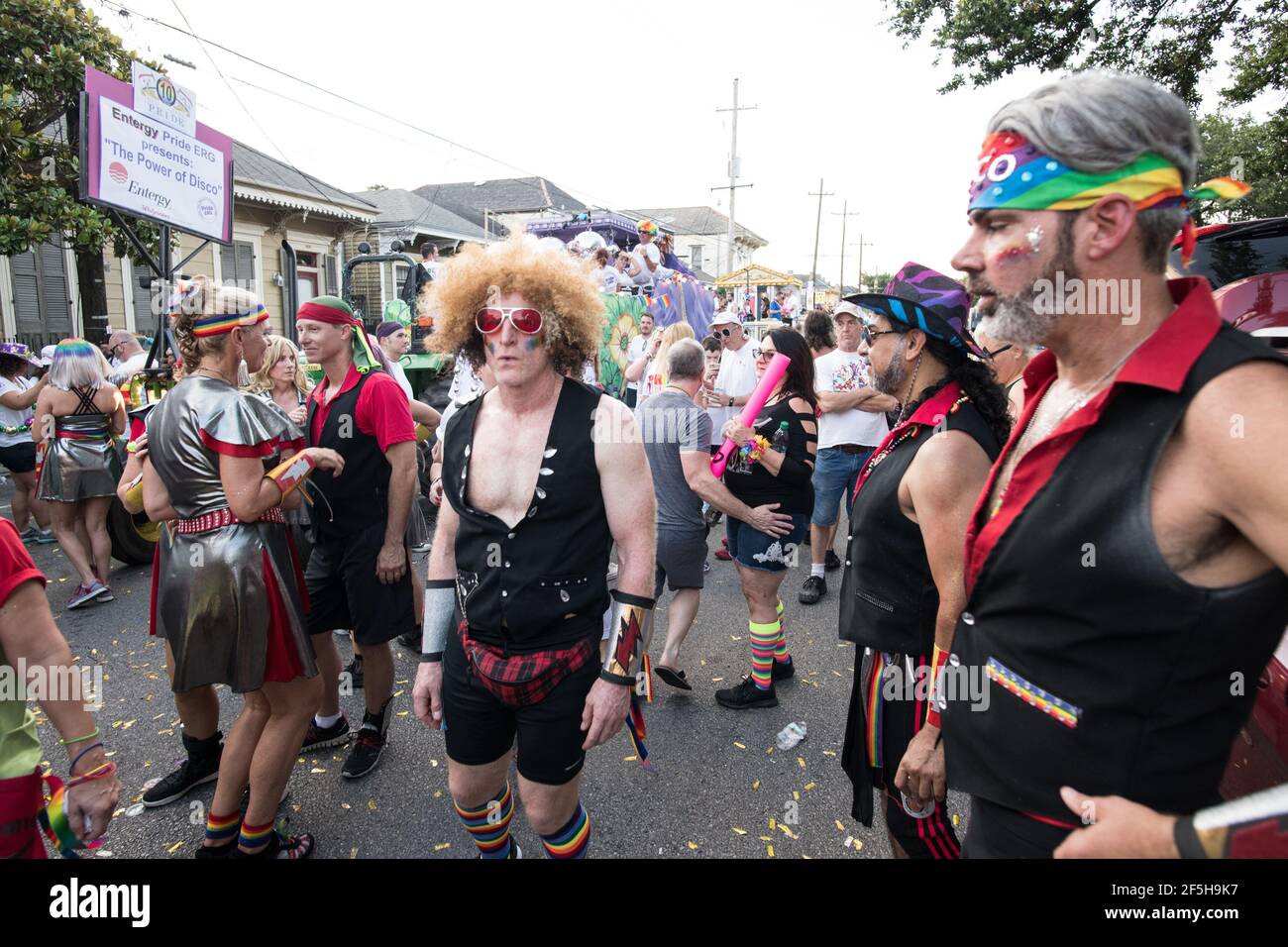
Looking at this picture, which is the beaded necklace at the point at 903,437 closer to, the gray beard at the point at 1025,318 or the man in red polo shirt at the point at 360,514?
the gray beard at the point at 1025,318

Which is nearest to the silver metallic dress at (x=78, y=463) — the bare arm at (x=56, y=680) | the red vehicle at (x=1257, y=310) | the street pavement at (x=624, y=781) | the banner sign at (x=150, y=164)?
the street pavement at (x=624, y=781)

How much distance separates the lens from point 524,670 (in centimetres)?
214

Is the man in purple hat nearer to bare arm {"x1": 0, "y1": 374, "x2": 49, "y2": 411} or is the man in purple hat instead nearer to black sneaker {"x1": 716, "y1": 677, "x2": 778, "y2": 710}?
black sneaker {"x1": 716, "y1": 677, "x2": 778, "y2": 710}

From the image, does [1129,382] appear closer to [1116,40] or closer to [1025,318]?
[1025,318]

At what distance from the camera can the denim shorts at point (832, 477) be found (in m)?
5.86

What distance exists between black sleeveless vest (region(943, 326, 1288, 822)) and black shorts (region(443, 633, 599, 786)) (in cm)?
125

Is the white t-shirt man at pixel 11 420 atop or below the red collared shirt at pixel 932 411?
below

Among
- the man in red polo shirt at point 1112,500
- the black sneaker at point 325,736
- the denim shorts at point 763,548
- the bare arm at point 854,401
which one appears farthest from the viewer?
the bare arm at point 854,401

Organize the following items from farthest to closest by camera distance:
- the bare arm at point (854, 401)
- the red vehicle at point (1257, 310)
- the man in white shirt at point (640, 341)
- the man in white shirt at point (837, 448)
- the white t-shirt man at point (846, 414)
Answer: the man in white shirt at point (640, 341), the white t-shirt man at point (846, 414), the man in white shirt at point (837, 448), the bare arm at point (854, 401), the red vehicle at point (1257, 310)

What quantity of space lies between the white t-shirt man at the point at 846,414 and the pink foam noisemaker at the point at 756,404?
139cm

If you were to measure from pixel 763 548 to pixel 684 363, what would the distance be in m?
1.19

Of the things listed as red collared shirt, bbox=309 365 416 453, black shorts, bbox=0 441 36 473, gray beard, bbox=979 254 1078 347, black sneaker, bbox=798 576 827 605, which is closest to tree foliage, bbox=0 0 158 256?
black shorts, bbox=0 441 36 473

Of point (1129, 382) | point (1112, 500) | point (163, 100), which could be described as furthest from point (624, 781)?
point (163, 100)

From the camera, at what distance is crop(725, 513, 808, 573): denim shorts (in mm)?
4008
